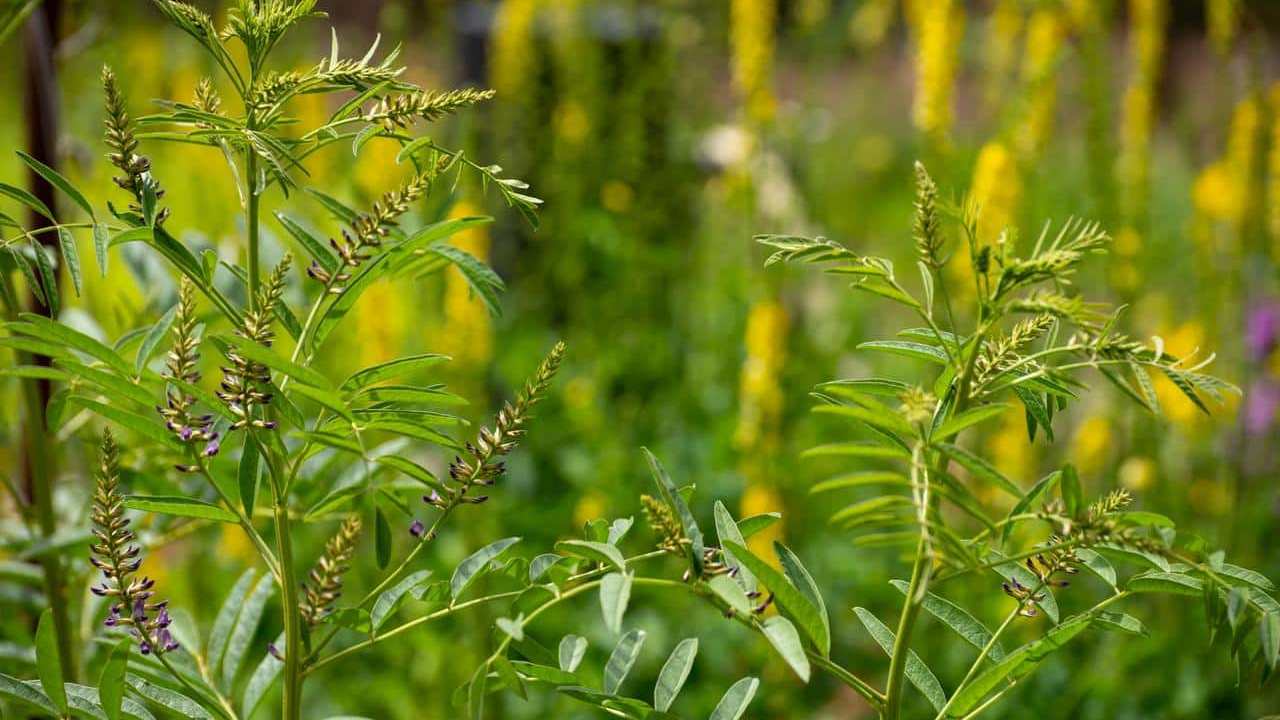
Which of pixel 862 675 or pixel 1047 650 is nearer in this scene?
pixel 1047 650

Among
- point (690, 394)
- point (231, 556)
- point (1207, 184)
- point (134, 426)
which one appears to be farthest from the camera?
point (690, 394)

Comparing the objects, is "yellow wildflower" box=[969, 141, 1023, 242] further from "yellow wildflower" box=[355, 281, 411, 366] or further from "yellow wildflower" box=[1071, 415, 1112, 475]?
"yellow wildflower" box=[355, 281, 411, 366]

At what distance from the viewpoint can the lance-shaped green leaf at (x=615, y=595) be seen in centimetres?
48

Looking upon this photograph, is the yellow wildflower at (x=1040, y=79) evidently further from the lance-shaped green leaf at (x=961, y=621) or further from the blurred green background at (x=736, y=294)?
the lance-shaped green leaf at (x=961, y=621)

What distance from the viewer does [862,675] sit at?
86.2 inches

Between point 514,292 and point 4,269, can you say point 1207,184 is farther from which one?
point 4,269

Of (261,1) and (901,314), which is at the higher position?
(261,1)

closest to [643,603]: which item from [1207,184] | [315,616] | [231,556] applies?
Result: [231,556]

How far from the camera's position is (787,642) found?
1.59 ft

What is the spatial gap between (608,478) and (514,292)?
3.26 feet

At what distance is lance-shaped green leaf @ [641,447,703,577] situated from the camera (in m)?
0.53

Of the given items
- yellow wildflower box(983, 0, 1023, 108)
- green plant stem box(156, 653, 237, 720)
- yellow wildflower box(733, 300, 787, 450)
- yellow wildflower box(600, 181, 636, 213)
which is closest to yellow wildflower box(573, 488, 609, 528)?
yellow wildflower box(733, 300, 787, 450)

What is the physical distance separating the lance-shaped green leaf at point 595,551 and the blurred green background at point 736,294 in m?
0.62

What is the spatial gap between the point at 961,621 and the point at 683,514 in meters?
0.17
